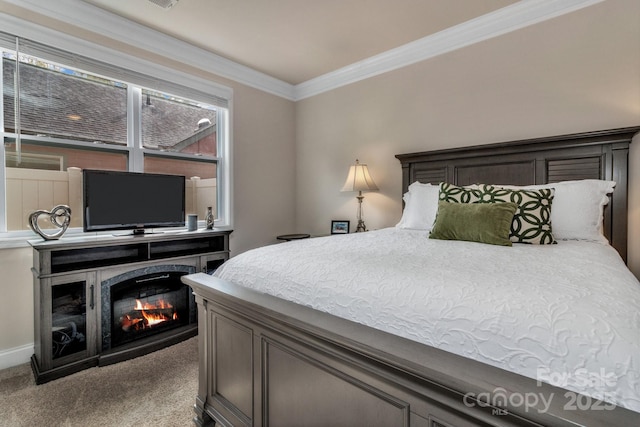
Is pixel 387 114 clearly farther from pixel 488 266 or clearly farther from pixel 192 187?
pixel 488 266

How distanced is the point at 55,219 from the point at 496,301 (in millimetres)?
2801

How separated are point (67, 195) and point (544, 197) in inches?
136

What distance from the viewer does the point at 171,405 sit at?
1760mm

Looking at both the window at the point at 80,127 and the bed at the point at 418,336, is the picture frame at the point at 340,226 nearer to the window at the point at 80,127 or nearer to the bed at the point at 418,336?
the window at the point at 80,127

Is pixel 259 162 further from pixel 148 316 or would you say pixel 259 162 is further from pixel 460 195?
pixel 460 195

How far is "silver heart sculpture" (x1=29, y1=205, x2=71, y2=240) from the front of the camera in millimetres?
2131

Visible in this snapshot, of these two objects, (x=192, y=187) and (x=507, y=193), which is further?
(x=192, y=187)

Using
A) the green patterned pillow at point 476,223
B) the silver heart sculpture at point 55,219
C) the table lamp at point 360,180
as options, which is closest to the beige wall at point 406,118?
the table lamp at point 360,180

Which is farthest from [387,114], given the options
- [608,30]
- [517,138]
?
[608,30]

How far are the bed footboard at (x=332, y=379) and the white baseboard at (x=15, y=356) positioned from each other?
167 centimetres

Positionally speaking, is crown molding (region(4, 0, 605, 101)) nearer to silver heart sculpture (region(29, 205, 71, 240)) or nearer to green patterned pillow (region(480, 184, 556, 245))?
silver heart sculpture (region(29, 205, 71, 240))

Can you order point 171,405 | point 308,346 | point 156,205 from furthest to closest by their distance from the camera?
point 156,205 < point 171,405 < point 308,346

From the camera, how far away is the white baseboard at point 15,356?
2.18m

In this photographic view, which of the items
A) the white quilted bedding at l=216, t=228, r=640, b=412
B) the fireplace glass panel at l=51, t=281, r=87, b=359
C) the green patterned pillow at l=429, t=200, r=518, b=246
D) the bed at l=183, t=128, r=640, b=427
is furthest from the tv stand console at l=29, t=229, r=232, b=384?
the green patterned pillow at l=429, t=200, r=518, b=246
